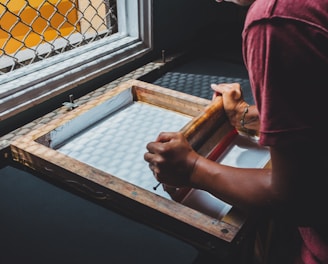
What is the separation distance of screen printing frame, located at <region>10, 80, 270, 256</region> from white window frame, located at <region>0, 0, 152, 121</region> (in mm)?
132

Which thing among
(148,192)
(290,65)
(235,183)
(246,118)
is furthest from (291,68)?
(246,118)

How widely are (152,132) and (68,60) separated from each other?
18.0 inches

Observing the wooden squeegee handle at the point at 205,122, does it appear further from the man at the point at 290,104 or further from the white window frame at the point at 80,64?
the white window frame at the point at 80,64

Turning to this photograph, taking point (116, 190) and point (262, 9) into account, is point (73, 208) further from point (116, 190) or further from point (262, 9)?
point (262, 9)

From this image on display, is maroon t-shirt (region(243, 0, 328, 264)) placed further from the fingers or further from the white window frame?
the white window frame

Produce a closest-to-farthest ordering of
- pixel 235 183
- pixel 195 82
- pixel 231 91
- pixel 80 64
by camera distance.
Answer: pixel 235 183 → pixel 231 91 → pixel 80 64 → pixel 195 82

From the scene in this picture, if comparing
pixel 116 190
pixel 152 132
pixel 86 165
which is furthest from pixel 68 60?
pixel 116 190

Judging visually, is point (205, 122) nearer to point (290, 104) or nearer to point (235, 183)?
point (235, 183)

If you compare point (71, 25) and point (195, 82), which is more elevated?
point (71, 25)

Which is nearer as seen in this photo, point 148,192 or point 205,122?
point 148,192

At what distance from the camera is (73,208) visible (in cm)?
90

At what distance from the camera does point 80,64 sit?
1.37 m

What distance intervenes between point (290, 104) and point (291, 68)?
0.05m

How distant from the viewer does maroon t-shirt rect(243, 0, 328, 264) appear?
21.0 inches
